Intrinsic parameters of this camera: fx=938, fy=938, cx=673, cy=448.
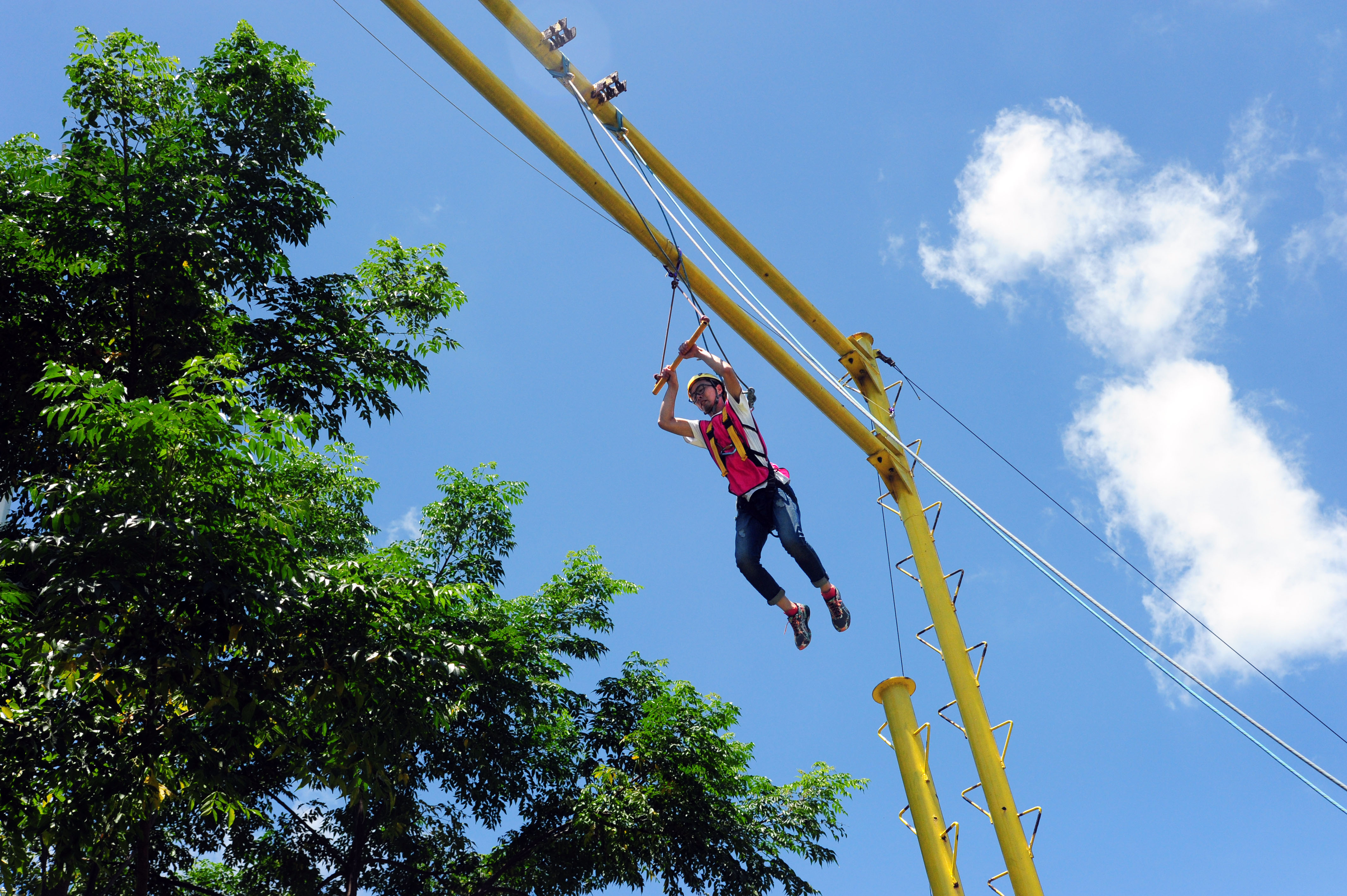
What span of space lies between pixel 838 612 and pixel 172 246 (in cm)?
714

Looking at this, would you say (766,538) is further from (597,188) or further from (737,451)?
(597,188)

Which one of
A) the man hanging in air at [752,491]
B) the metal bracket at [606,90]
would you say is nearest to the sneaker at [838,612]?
the man hanging in air at [752,491]

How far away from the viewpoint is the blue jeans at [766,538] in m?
7.38

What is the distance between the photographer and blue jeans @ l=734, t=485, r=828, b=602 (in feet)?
24.2

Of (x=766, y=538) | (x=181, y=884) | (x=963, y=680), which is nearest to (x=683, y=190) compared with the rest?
(x=766, y=538)

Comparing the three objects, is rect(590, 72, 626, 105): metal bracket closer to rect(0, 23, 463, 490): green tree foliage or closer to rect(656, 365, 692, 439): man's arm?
rect(656, 365, 692, 439): man's arm

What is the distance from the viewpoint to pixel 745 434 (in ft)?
24.0

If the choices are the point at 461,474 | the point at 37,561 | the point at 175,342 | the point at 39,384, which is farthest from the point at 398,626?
the point at 461,474

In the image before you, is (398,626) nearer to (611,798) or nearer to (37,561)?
(37,561)

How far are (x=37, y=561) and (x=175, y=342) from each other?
3.38 m

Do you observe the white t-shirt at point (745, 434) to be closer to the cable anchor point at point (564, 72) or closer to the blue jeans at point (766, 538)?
the blue jeans at point (766, 538)

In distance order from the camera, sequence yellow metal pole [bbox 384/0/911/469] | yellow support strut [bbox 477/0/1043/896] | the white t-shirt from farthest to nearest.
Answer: the white t-shirt, yellow support strut [bbox 477/0/1043/896], yellow metal pole [bbox 384/0/911/469]

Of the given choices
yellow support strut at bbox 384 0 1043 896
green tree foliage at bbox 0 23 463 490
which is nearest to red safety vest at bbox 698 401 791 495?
yellow support strut at bbox 384 0 1043 896

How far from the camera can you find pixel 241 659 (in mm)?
8141
